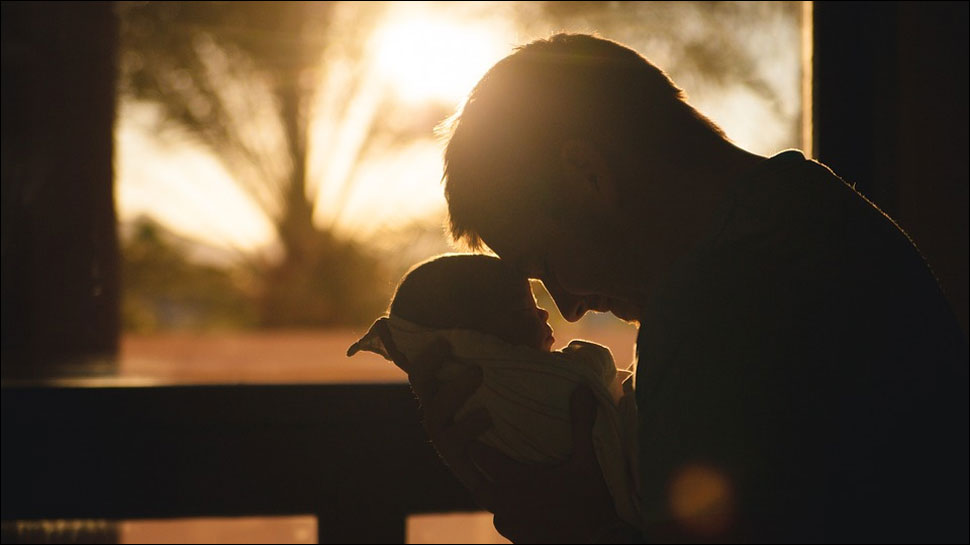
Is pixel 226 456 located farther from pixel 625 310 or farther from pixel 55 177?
pixel 625 310

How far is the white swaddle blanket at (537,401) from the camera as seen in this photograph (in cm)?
115

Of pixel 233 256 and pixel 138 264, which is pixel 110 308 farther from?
pixel 138 264

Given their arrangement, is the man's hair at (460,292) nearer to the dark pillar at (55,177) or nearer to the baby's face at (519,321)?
the baby's face at (519,321)

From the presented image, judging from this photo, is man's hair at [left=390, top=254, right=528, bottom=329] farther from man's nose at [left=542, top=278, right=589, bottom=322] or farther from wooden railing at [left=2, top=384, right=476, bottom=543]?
wooden railing at [left=2, top=384, right=476, bottom=543]

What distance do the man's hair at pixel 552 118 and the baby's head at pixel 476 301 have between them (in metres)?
0.21

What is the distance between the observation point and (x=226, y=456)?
178 centimetres

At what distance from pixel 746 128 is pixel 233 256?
11.9ft

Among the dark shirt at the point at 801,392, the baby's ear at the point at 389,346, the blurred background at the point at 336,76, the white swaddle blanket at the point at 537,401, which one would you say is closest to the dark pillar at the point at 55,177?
the blurred background at the point at 336,76

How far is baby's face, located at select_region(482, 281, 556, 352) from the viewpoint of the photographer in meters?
→ 1.30

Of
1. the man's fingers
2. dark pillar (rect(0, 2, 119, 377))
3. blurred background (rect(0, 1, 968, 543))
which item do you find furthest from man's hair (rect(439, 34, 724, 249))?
dark pillar (rect(0, 2, 119, 377))

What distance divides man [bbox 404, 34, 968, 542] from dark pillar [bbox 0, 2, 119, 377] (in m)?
1.46

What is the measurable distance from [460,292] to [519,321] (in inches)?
3.9

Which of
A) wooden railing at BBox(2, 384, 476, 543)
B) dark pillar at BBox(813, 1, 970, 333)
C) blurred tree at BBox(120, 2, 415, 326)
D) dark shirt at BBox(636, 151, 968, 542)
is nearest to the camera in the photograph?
dark shirt at BBox(636, 151, 968, 542)

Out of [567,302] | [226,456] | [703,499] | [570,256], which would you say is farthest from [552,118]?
[226,456]
